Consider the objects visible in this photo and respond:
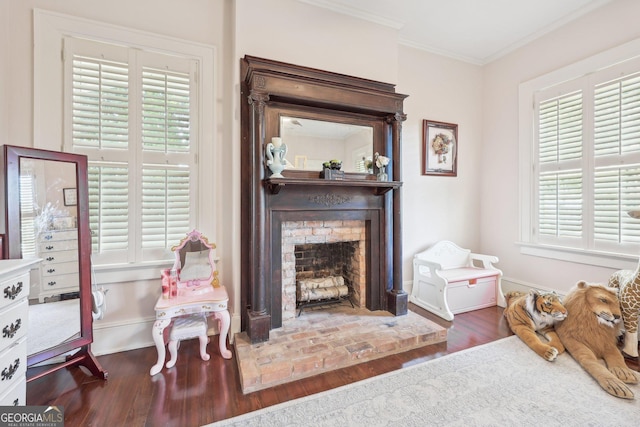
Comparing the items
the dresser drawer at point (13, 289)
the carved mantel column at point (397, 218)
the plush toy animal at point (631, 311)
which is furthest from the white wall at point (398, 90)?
the dresser drawer at point (13, 289)

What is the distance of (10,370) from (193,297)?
3.12 ft

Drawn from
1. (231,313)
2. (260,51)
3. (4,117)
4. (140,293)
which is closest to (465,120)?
(260,51)

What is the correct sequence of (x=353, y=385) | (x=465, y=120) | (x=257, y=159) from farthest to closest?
(x=465, y=120), (x=257, y=159), (x=353, y=385)

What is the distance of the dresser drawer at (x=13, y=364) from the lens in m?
1.22

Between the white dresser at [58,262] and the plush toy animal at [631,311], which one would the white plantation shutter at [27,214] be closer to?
the white dresser at [58,262]

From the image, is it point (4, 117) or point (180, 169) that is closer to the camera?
point (4, 117)

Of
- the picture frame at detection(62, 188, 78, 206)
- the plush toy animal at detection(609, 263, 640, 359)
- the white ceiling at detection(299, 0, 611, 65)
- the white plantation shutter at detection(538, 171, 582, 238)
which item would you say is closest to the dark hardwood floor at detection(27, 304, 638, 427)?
the plush toy animal at detection(609, 263, 640, 359)

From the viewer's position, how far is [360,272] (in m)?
2.80

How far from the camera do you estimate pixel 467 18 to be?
286cm

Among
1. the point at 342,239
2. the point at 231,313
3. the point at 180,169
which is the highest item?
the point at 180,169

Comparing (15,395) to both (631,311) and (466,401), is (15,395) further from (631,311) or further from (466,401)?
(631,311)

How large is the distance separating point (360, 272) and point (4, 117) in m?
3.16

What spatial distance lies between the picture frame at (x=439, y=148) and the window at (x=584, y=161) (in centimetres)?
78

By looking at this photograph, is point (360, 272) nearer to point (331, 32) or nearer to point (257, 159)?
point (257, 159)
